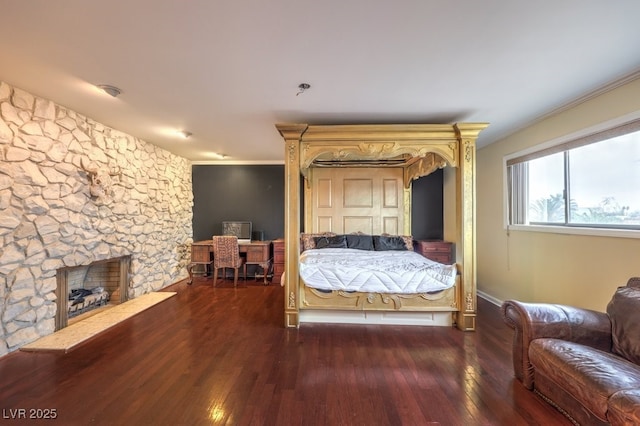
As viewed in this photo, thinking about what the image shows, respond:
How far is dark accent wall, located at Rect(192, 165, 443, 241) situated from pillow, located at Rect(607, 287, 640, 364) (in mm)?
5027

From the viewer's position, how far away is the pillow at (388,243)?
15.7 ft

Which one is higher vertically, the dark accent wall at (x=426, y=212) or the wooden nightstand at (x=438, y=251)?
the dark accent wall at (x=426, y=212)

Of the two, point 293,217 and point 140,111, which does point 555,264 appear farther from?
point 140,111

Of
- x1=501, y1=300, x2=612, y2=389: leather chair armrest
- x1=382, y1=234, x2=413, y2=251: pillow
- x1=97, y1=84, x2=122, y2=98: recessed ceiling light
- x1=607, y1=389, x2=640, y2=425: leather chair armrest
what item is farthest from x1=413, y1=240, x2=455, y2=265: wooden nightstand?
x1=97, y1=84, x2=122, y2=98: recessed ceiling light

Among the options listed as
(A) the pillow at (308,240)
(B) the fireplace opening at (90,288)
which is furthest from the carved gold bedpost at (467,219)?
(B) the fireplace opening at (90,288)

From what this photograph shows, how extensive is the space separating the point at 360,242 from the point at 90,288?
4.29 m

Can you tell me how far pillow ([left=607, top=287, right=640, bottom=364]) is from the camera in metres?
1.81

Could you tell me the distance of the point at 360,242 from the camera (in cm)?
486

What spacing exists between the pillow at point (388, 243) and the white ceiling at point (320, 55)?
232 cm

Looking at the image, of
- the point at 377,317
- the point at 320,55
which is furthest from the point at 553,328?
the point at 320,55

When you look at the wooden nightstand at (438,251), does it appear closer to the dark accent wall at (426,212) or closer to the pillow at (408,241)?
the pillow at (408,241)

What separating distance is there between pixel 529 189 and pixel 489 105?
1.53 m

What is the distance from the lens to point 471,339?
2943mm

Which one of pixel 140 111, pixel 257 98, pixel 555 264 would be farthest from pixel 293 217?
pixel 555 264
